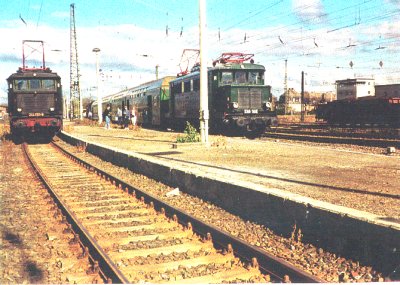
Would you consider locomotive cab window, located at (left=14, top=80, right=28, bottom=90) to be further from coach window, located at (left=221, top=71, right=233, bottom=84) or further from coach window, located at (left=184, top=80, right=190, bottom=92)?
coach window, located at (left=221, top=71, right=233, bottom=84)

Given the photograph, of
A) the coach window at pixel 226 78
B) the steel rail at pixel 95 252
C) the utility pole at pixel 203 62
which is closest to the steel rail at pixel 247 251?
the steel rail at pixel 95 252

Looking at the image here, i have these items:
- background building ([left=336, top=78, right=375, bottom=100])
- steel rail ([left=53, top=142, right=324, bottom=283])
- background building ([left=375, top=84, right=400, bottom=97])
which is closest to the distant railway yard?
steel rail ([left=53, top=142, right=324, bottom=283])

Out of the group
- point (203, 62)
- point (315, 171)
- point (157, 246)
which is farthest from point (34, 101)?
point (157, 246)

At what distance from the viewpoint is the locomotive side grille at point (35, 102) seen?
19.3 meters

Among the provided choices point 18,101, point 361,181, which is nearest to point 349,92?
point 18,101

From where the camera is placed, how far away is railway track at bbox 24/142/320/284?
3.88 metres

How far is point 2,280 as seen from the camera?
3.93 m

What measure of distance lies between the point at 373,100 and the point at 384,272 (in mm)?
26712

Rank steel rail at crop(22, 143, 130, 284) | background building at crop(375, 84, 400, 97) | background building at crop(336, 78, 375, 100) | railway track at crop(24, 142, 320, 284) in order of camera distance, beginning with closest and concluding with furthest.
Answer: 1. steel rail at crop(22, 143, 130, 284)
2. railway track at crop(24, 142, 320, 284)
3. background building at crop(375, 84, 400, 97)
4. background building at crop(336, 78, 375, 100)

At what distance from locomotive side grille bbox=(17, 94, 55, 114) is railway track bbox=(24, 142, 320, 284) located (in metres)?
13.1

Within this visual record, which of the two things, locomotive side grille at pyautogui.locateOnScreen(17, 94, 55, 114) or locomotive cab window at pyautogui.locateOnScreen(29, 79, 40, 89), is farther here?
locomotive cab window at pyautogui.locateOnScreen(29, 79, 40, 89)

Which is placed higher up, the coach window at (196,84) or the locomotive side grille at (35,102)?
the coach window at (196,84)

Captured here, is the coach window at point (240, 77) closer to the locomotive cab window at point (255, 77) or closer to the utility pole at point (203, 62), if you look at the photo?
the locomotive cab window at point (255, 77)

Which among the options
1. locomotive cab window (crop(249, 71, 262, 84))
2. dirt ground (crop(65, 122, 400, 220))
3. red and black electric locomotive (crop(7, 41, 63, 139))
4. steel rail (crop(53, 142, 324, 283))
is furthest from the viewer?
locomotive cab window (crop(249, 71, 262, 84))
